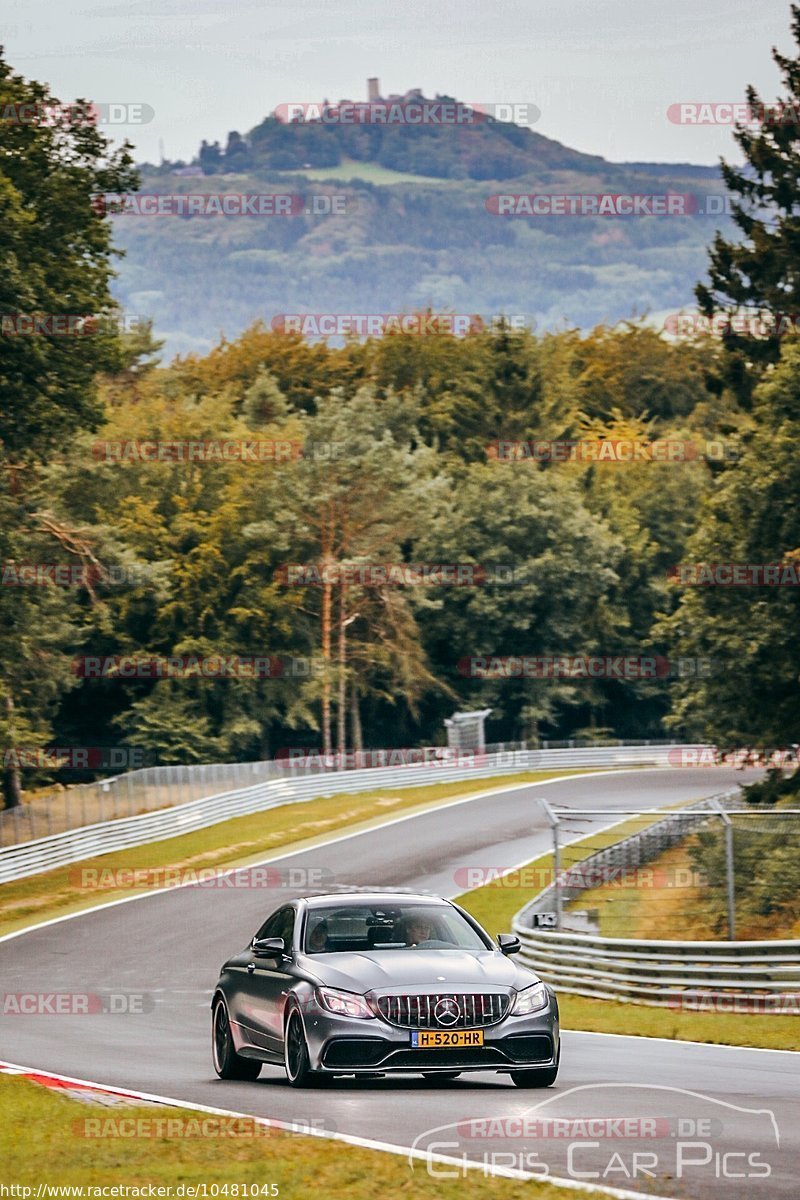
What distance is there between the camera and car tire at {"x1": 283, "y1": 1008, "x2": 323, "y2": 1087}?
12.3m

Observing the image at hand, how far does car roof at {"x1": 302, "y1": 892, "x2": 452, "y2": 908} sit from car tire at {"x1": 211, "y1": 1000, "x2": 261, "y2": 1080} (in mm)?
1174

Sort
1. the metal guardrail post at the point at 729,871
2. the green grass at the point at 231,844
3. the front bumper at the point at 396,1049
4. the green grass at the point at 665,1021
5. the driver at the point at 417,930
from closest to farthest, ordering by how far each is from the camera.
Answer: the front bumper at the point at 396,1049 < the driver at the point at 417,930 < the green grass at the point at 665,1021 < the metal guardrail post at the point at 729,871 < the green grass at the point at 231,844

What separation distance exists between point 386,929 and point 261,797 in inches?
1771

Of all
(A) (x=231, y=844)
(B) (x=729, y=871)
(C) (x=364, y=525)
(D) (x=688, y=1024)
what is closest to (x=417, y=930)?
(D) (x=688, y=1024)

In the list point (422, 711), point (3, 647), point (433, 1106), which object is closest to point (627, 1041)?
point (433, 1106)

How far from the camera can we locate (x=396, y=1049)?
12039mm

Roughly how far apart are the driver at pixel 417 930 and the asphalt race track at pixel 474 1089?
1.00 metres

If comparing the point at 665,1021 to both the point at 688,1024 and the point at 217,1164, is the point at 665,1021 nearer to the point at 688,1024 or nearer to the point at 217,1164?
the point at 688,1024

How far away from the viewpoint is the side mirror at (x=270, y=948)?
13289 millimetres

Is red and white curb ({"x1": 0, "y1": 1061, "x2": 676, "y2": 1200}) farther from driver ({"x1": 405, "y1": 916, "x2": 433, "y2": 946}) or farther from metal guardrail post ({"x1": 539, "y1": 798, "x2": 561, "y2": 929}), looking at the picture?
metal guardrail post ({"x1": 539, "y1": 798, "x2": 561, "y2": 929})

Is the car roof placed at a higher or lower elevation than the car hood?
higher

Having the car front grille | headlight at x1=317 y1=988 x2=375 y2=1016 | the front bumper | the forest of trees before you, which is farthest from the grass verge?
the forest of trees

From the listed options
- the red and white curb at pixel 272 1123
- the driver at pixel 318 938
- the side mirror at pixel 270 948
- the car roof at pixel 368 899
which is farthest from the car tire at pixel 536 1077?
the red and white curb at pixel 272 1123

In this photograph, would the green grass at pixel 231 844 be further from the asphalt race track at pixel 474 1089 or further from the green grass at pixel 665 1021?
the green grass at pixel 665 1021
